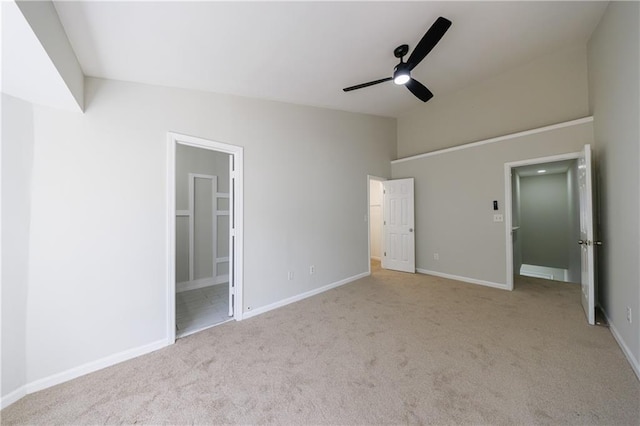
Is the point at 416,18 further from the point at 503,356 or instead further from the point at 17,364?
the point at 17,364

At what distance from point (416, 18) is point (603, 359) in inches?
131

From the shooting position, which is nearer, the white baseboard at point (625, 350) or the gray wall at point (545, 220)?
the white baseboard at point (625, 350)

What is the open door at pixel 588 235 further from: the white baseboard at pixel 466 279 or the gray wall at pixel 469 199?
the white baseboard at pixel 466 279

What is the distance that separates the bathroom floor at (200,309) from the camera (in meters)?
2.76

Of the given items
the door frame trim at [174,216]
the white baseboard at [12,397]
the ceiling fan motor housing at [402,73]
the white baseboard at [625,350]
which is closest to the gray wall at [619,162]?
the white baseboard at [625,350]

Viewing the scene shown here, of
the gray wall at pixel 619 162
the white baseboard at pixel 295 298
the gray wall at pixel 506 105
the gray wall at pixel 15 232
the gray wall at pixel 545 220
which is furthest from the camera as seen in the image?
the gray wall at pixel 545 220

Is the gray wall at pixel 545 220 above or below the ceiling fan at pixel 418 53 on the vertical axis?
below

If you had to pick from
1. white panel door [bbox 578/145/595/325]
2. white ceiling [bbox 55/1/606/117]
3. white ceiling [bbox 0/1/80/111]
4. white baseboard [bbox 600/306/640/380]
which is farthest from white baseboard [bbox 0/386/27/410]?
white panel door [bbox 578/145/595/325]

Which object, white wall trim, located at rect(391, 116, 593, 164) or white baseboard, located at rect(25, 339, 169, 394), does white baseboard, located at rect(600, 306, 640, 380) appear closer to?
white wall trim, located at rect(391, 116, 593, 164)

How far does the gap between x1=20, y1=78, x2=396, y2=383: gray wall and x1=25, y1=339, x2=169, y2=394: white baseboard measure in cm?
3

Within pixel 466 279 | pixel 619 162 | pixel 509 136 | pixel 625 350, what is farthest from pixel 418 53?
pixel 466 279

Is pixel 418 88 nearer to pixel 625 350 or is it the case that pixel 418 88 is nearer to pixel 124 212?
pixel 625 350

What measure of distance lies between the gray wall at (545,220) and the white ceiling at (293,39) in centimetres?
442

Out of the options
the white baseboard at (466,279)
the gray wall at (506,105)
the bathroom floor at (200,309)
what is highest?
the gray wall at (506,105)
